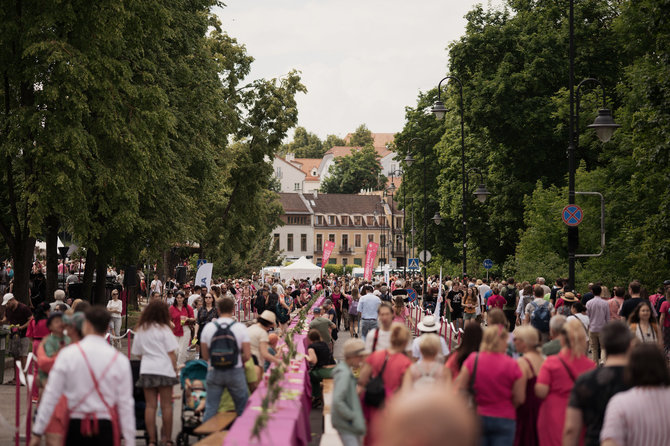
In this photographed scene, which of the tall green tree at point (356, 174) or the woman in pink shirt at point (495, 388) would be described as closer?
the woman in pink shirt at point (495, 388)

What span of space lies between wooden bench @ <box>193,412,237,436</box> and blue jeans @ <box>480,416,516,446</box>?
11.1 ft

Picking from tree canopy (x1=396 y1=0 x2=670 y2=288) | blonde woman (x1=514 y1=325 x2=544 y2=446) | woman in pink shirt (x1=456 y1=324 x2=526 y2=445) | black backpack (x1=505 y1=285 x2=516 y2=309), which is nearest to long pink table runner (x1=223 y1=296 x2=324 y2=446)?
woman in pink shirt (x1=456 y1=324 x2=526 y2=445)

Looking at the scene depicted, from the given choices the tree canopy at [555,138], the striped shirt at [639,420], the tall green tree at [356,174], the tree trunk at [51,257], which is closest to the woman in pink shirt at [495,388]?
the striped shirt at [639,420]

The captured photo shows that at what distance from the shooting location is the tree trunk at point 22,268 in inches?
949

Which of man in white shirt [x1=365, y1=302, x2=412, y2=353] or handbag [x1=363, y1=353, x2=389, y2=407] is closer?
handbag [x1=363, y1=353, x2=389, y2=407]

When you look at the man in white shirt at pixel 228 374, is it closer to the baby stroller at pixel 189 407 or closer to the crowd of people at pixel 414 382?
the crowd of people at pixel 414 382

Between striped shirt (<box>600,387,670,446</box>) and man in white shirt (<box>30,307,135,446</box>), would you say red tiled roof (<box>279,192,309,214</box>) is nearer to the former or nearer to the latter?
man in white shirt (<box>30,307,135,446</box>)

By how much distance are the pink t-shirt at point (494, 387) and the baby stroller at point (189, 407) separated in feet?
15.8

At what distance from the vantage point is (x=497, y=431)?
8156 mm

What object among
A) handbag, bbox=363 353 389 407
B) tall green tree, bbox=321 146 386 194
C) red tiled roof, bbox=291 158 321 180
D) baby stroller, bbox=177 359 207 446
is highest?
red tiled roof, bbox=291 158 321 180

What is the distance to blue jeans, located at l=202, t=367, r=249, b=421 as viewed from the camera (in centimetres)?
1105

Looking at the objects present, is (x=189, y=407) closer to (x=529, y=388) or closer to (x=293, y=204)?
(x=529, y=388)

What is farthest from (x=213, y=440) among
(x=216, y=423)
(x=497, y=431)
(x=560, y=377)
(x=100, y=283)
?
(x=100, y=283)

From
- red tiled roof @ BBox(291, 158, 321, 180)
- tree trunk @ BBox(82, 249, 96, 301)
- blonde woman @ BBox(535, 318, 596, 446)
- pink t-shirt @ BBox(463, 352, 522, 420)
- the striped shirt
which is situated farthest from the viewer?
red tiled roof @ BBox(291, 158, 321, 180)
